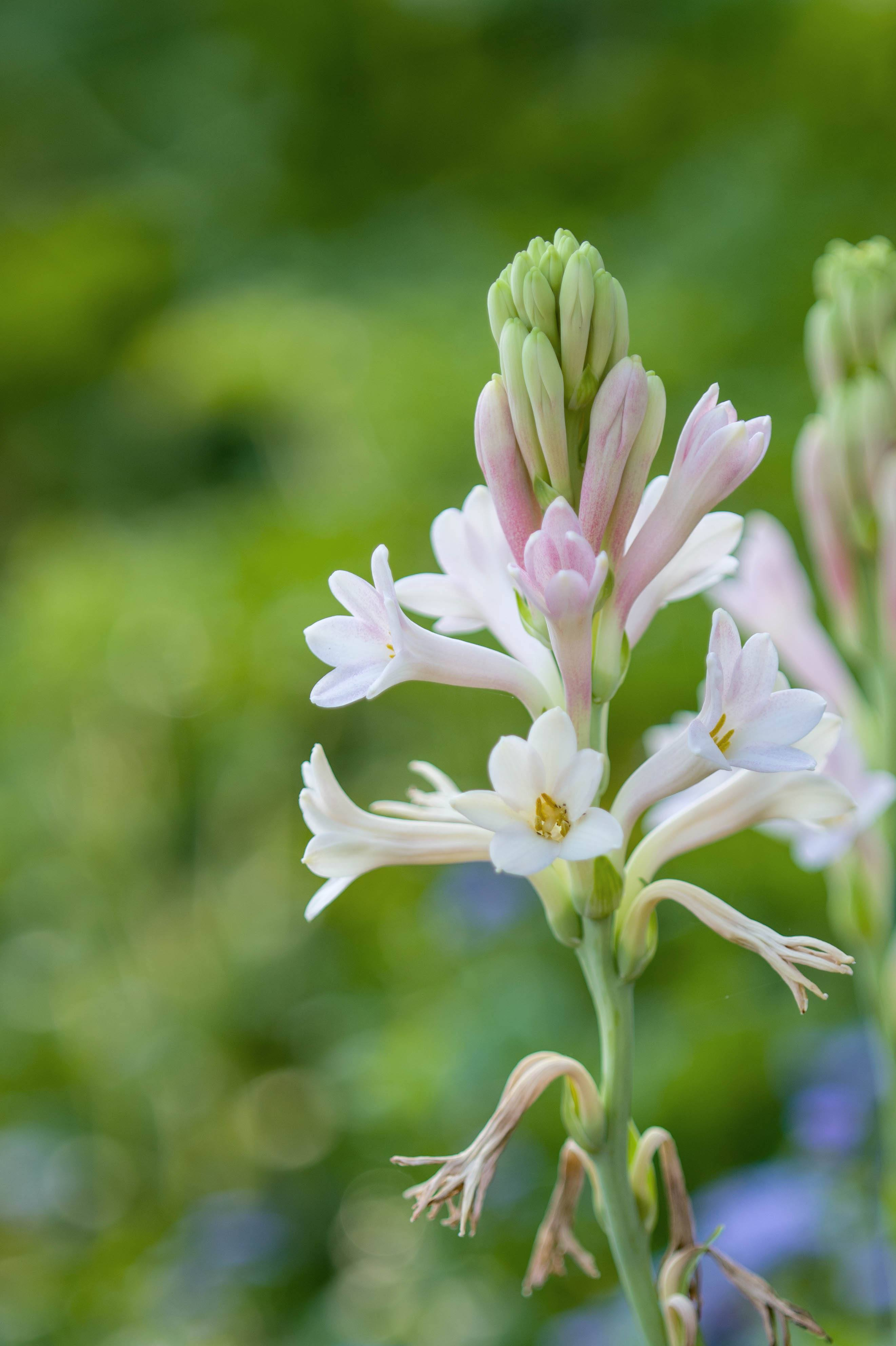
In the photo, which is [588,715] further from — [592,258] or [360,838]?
[592,258]

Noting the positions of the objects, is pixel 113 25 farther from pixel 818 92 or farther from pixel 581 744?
pixel 581 744

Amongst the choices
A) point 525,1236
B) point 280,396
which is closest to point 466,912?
point 525,1236

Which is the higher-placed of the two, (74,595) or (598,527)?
(74,595)

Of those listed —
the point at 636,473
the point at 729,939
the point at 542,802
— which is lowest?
the point at 729,939

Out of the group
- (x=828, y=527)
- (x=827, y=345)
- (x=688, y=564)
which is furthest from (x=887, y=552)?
(x=688, y=564)

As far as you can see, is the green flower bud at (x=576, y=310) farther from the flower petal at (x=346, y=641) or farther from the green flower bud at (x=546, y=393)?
the flower petal at (x=346, y=641)

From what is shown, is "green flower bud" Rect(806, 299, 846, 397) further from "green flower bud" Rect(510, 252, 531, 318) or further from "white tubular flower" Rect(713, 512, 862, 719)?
"green flower bud" Rect(510, 252, 531, 318)

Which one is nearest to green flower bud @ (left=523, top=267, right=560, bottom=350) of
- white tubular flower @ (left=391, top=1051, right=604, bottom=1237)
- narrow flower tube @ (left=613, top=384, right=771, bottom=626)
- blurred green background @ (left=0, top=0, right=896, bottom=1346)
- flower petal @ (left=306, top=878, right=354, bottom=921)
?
narrow flower tube @ (left=613, top=384, right=771, bottom=626)
